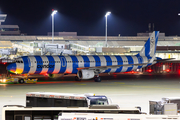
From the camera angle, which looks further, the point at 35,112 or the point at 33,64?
the point at 33,64

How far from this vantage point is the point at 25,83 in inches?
1457

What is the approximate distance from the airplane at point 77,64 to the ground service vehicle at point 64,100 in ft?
68.5

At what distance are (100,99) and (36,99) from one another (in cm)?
359

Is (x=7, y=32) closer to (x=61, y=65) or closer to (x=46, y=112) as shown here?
(x=61, y=65)

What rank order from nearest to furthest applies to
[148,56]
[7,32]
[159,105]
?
[159,105] → [148,56] → [7,32]

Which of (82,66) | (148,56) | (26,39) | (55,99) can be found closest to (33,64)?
(82,66)

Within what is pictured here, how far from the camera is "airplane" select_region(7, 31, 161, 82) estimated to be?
36656mm

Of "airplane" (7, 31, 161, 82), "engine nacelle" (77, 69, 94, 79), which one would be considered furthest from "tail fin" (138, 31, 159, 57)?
"engine nacelle" (77, 69, 94, 79)

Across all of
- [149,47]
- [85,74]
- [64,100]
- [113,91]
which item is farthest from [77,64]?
[64,100]

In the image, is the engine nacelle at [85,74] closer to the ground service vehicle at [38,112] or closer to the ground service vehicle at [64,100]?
the ground service vehicle at [64,100]

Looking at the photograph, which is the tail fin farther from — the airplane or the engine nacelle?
the engine nacelle

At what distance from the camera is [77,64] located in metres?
40.6

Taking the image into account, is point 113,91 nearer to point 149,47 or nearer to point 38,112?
point 38,112

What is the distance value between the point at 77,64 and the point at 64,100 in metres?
25.6
